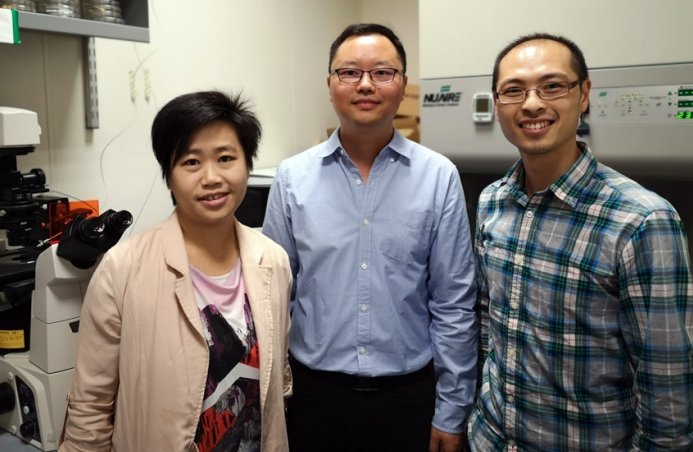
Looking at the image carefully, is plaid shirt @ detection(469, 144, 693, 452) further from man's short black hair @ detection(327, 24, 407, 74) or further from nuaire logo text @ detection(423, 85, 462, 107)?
nuaire logo text @ detection(423, 85, 462, 107)

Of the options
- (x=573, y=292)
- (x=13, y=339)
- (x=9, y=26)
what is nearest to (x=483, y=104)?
(x=573, y=292)

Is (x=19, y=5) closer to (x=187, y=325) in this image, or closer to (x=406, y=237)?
(x=187, y=325)

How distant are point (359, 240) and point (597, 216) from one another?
0.57 m

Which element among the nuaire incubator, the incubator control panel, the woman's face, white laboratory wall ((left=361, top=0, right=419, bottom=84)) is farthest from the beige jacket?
white laboratory wall ((left=361, top=0, right=419, bottom=84))

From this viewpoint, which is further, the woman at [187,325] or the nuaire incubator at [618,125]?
the nuaire incubator at [618,125]

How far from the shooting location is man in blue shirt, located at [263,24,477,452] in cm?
145

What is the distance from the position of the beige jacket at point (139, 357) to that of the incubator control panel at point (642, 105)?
1443 millimetres

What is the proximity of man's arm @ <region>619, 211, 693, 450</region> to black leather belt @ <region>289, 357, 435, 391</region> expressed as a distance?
0.56 meters

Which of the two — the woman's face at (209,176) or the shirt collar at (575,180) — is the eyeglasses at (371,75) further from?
the shirt collar at (575,180)

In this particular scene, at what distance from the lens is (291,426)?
1.55 metres

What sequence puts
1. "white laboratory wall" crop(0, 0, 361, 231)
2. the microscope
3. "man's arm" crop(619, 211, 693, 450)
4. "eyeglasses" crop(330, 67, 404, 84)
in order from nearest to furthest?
"man's arm" crop(619, 211, 693, 450) → the microscope → "eyeglasses" crop(330, 67, 404, 84) → "white laboratory wall" crop(0, 0, 361, 231)

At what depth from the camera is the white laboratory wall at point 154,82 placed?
1.90m

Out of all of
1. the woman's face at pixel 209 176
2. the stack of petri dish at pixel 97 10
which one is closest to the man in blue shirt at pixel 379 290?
the woman's face at pixel 209 176

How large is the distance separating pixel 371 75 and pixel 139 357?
0.84 meters
